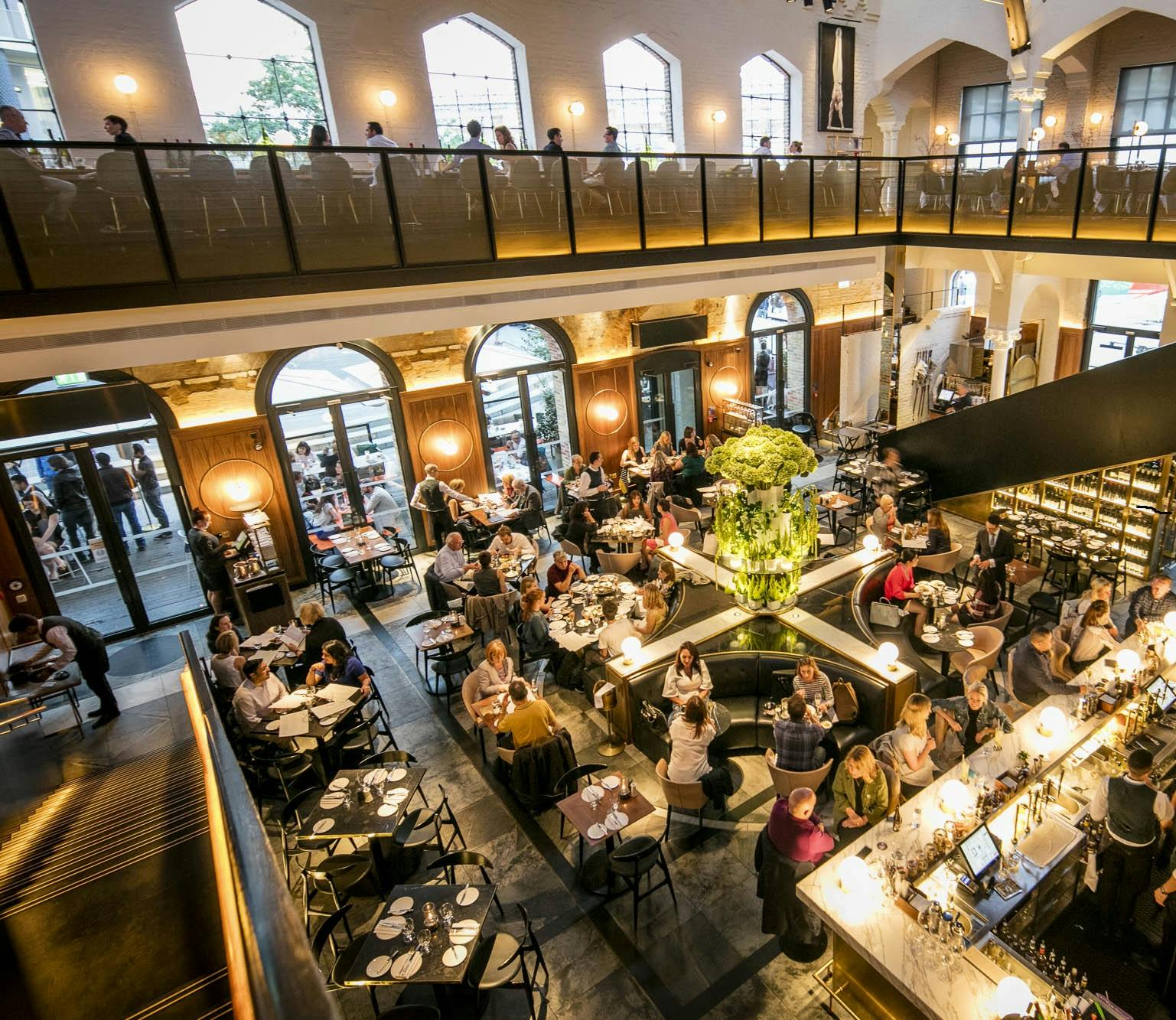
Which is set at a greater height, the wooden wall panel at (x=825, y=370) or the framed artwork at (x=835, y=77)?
the framed artwork at (x=835, y=77)

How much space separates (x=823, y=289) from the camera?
55.3 feet

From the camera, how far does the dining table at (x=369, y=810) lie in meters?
5.36

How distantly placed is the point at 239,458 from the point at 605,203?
6545 mm

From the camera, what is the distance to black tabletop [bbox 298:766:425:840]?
17.6ft

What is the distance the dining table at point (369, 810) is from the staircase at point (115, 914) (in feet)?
3.85

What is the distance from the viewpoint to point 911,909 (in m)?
4.39

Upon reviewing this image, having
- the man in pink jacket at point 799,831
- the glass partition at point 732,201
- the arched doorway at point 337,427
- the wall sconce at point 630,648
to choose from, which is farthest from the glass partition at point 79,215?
the man in pink jacket at point 799,831

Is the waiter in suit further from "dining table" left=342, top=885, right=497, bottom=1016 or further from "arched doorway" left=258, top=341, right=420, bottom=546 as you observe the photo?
"arched doorway" left=258, top=341, right=420, bottom=546

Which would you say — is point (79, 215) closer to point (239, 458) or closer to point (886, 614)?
point (239, 458)

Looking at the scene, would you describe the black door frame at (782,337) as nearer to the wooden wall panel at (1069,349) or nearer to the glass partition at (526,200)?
the wooden wall panel at (1069,349)

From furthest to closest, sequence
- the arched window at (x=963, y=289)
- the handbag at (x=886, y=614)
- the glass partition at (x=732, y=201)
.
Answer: the arched window at (x=963, y=289) → the glass partition at (x=732, y=201) → the handbag at (x=886, y=614)

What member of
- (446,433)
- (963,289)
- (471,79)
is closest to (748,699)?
(446,433)

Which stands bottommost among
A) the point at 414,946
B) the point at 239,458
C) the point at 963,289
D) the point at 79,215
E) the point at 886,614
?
the point at 886,614

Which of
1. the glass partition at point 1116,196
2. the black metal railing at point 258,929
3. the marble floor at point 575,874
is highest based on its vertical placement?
the glass partition at point 1116,196
